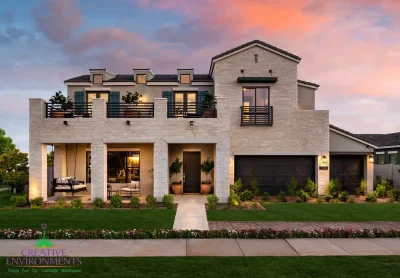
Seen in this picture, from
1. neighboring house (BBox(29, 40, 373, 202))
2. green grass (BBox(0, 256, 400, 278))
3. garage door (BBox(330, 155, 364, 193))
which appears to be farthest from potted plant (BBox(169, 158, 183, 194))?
green grass (BBox(0, 256, 400, 278))

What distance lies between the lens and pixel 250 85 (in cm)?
1880

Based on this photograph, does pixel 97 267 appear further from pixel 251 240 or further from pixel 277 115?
pixel 277 115

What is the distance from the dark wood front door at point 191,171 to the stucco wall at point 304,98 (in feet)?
25.7

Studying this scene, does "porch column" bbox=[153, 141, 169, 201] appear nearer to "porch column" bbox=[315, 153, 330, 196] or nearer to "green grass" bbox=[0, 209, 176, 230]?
"green grass" bbox=[0, 209, 176, 230]

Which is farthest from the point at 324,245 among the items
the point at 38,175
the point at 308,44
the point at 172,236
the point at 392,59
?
the point at 392,59

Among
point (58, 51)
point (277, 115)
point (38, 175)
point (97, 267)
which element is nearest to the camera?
point (97, 267)

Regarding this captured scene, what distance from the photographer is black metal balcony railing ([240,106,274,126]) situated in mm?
18669

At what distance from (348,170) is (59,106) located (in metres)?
18.4

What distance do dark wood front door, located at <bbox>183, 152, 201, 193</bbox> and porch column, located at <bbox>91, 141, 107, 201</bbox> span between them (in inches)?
207

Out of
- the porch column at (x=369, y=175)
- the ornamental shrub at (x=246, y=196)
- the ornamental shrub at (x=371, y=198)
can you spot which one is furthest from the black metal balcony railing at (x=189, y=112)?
the porch column at (x=369, y=175)

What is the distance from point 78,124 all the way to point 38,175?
3358mm

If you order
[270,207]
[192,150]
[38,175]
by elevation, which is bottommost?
[270,207]

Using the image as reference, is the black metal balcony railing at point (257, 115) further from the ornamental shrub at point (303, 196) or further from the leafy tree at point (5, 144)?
the leafy tree at point (5, 144)

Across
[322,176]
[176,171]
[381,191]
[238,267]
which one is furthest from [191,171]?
[238,267]
